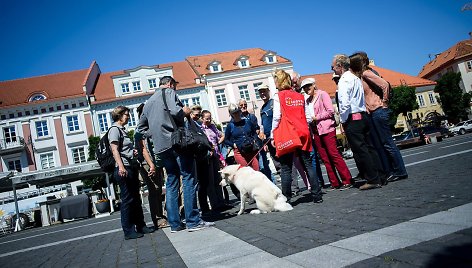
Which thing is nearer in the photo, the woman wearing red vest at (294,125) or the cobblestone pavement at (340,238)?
the cobblestone pavement at (340,238)

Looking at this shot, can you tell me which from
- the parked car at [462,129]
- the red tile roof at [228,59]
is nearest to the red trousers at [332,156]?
the red tile roof at [228,59]

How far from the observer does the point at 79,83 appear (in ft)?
142

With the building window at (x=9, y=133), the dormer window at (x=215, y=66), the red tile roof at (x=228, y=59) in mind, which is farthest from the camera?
the red tile roof at (x=228, y=59)

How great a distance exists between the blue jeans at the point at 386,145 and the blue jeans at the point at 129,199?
165 inches

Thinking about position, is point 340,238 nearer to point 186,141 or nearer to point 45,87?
point 186,141

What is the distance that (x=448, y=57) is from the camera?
224ft

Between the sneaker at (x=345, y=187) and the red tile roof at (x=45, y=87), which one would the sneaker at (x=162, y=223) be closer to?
the sneaker at (x=345, y=187)

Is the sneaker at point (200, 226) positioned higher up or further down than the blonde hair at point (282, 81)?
further down

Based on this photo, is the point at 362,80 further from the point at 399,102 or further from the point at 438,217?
the point at 399,102

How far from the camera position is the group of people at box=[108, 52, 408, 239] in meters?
4.77

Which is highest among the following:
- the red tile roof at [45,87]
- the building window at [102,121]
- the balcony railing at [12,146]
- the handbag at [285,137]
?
the red tile roof at [45,87]

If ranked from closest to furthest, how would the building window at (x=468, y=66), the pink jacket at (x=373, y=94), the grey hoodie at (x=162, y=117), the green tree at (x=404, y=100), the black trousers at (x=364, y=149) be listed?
1. the grey hoodie at (x=162, y=117)
2. the black trousers at (x=364, y=149)
3. the pink jacket at (x=373, y=94)
4. the green tree at (x=404, y=100)
5. the building window at (x=468, y=66)

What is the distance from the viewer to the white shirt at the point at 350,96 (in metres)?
5.24

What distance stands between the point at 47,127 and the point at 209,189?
1584 inches
